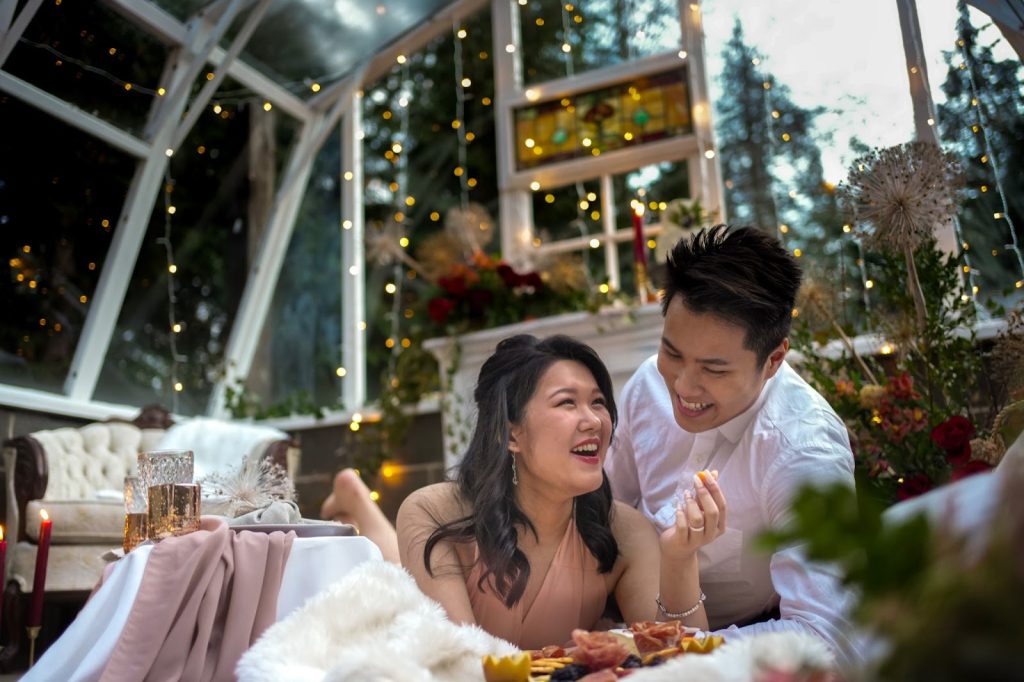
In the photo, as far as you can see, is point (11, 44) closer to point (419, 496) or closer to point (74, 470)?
point (74, 470)

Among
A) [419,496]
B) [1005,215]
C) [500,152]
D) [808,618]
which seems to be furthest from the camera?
[500,152]

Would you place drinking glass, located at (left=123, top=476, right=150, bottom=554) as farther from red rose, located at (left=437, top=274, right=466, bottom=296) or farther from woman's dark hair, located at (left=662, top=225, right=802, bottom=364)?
red rose, located at (left=437, top=274, right=466, bottom=296)

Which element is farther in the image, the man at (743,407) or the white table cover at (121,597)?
the man at (743,407)

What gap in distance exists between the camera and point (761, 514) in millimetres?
2184

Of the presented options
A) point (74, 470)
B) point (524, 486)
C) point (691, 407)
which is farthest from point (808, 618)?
point (74, 470)

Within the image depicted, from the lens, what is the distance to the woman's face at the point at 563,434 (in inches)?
80.2

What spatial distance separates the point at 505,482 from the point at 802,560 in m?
0.72

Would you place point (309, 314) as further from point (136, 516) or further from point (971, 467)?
point (971, 467)

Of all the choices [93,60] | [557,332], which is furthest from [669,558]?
[93,60]

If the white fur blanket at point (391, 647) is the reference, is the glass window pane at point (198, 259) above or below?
above

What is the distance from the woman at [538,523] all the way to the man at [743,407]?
0.63 ft

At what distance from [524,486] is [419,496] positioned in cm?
25

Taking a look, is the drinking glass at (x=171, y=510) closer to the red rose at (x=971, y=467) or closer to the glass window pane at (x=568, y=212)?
the red rose at (x=971, y=467)

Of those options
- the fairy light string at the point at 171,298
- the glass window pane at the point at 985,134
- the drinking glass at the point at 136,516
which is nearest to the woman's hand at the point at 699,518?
→ the drinking glass at the point at 136,516
